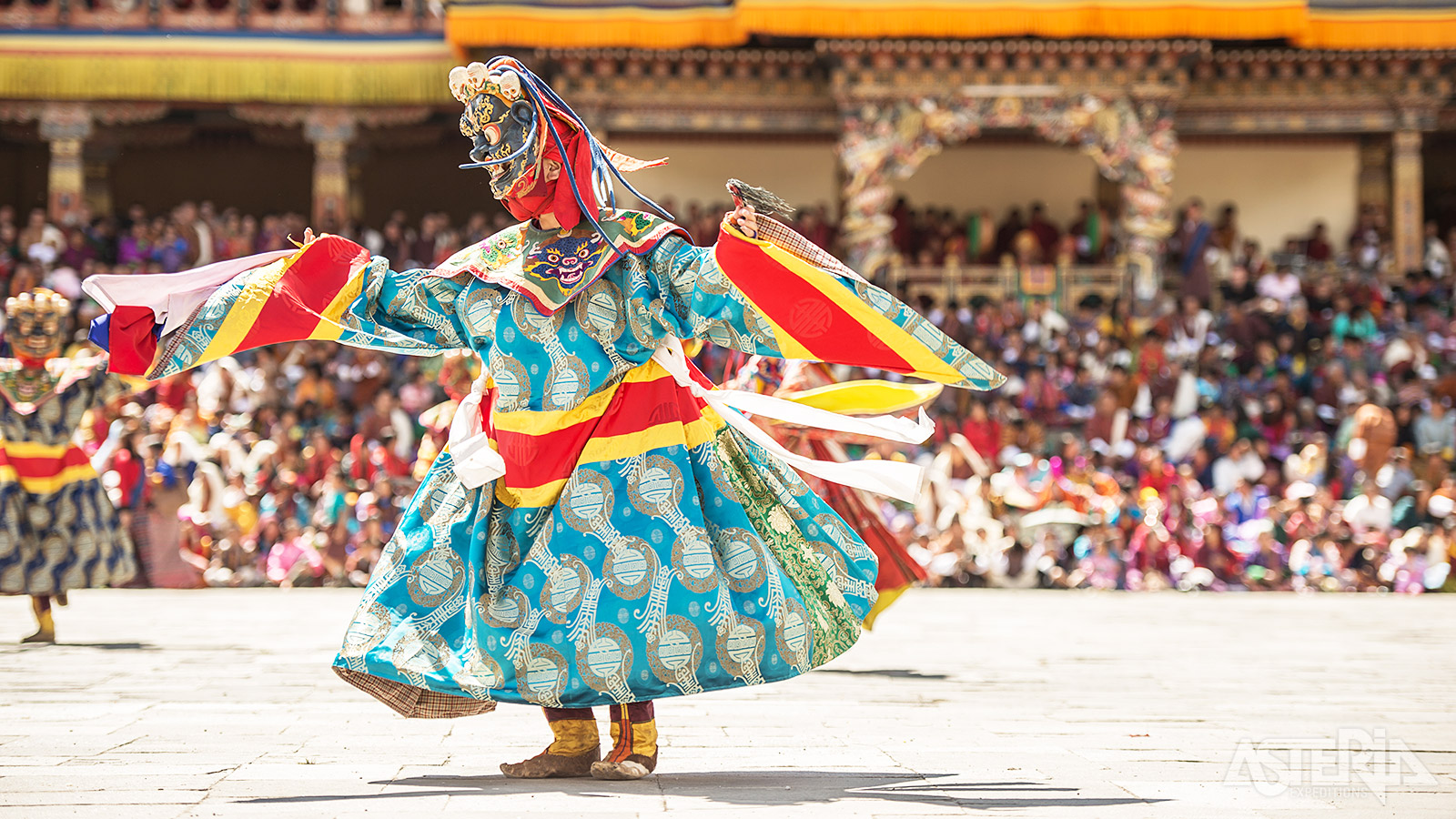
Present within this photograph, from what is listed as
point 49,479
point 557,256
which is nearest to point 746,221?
point 557,256

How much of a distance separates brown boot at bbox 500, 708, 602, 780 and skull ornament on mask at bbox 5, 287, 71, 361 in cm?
429

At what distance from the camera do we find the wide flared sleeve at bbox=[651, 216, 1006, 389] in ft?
11.6

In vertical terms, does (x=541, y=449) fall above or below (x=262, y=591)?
above

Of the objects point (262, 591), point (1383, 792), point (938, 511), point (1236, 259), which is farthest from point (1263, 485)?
point (1383, 792)

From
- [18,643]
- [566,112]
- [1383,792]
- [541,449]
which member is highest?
[566,112]

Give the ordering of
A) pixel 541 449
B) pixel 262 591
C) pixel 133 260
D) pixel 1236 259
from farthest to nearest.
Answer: pixel 1236 259 < pixel 133 260 < pixel 262 591 < pixel 541 449

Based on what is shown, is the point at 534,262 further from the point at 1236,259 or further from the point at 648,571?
the point at 1236,259

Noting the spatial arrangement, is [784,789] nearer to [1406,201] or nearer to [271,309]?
[271,309]

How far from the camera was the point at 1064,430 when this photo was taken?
12648mm

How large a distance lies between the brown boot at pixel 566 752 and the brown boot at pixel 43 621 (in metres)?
3.89

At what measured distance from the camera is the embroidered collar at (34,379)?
22.9 feet

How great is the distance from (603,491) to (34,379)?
4.40 m

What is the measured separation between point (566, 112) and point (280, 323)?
857 mm

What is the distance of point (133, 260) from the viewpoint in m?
14.4
